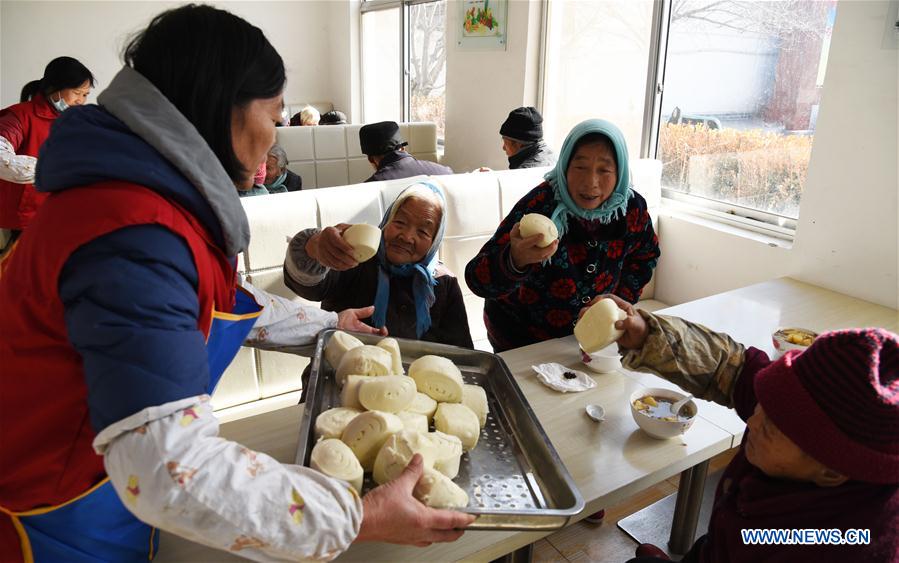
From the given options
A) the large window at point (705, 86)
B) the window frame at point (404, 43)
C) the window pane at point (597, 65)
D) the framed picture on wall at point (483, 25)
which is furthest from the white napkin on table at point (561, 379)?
the window frame at point (404, 43)

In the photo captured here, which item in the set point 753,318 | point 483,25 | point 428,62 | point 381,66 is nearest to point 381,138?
point 483,25

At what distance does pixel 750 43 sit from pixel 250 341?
10.2ft

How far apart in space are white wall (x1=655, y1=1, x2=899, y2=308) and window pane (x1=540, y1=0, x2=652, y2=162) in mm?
1416

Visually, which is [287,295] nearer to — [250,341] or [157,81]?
[250,341]

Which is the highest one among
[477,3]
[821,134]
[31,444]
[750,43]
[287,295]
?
[477,3]

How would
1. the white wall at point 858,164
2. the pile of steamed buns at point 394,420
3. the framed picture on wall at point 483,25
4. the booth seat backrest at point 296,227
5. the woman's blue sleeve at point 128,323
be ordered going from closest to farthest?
the woman's blue sleeve at point 128,323 → the pile of steamed buns at point 394,420 → the white wall at point 858,164 → the booth seat backrest at point 296,227 → the framed picture on wall at point 483,25

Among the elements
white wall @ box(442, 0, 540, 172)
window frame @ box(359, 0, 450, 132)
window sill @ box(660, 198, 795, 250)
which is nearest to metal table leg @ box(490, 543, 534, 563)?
window sill @ box(660, 198, 795, 250)

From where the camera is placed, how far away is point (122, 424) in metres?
0.69

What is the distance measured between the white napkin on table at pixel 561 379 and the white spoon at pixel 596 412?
0.10 meters

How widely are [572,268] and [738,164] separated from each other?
6.29 feet

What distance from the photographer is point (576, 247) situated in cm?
197

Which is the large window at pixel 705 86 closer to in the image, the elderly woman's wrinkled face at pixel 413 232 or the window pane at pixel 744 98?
the window pane at pixel 744 98

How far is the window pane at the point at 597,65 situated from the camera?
12.5 ft

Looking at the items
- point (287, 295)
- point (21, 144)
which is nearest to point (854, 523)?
point (287, 295)
